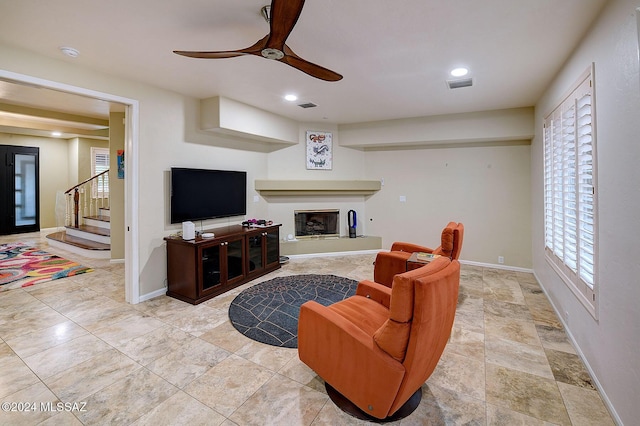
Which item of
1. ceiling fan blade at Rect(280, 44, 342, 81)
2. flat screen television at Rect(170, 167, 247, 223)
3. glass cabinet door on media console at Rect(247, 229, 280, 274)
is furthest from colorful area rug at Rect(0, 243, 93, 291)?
ceiling fan blade at Rect(280, 44, 342, 81)

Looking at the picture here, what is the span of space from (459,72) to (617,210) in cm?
208

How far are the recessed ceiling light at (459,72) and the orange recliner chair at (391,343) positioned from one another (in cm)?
241

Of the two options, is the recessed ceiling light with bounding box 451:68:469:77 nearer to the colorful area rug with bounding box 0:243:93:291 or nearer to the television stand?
the television stand

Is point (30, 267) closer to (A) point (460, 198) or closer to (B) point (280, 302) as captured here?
(B) point (280, 302)

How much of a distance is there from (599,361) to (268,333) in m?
2.60

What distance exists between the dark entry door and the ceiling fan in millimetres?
8857

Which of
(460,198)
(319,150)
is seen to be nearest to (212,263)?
(319,150)

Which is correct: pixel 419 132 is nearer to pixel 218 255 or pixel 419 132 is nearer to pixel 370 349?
pixel 218 255

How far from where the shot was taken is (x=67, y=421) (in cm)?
178

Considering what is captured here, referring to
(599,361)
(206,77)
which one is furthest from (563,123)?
(206,77)

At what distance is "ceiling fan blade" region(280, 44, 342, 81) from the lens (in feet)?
7.27

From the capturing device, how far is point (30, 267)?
4961 millimetres

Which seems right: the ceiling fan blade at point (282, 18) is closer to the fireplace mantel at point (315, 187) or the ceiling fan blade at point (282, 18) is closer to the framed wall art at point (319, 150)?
the fireplace mantel at point (315, 187)

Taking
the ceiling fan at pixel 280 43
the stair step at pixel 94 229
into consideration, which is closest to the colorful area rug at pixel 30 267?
the stair step at pixel 94 229
